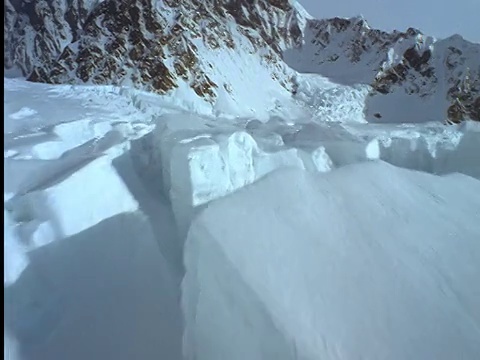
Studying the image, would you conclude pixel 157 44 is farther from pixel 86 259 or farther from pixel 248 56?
pixel 86 259

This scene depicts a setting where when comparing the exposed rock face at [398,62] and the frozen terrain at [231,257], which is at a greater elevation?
the exposed rock face at [398,62]

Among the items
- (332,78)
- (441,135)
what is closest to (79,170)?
(441,135)

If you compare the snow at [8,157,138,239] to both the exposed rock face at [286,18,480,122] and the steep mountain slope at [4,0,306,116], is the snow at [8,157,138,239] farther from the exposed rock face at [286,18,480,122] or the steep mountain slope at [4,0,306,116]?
the exposed rock face at [286,18,480,122]

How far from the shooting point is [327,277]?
2090 mm

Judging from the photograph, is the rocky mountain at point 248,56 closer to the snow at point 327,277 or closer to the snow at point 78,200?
the snow at point 78,200

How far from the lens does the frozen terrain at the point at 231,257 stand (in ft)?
6.17

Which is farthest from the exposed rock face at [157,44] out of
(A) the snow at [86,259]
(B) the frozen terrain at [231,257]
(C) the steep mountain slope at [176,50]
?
(B) the frozen terrain at [231,257]

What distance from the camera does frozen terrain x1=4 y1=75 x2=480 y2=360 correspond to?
74.0 inches

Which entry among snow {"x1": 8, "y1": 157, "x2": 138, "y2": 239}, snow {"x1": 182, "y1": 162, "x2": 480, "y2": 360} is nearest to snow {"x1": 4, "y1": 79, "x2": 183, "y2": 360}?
snow {"x1": 8, "y1": 157, "x2": 138, "y2": 239}

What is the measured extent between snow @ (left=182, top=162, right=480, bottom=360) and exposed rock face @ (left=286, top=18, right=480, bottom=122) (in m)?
23.2

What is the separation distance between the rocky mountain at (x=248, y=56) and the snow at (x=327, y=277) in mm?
13582

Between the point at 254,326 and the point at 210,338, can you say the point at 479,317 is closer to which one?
the point at 254,326

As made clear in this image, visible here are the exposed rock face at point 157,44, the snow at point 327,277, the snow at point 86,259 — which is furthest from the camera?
the exposed rock face at point 157,44

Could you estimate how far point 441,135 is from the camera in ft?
20.9
